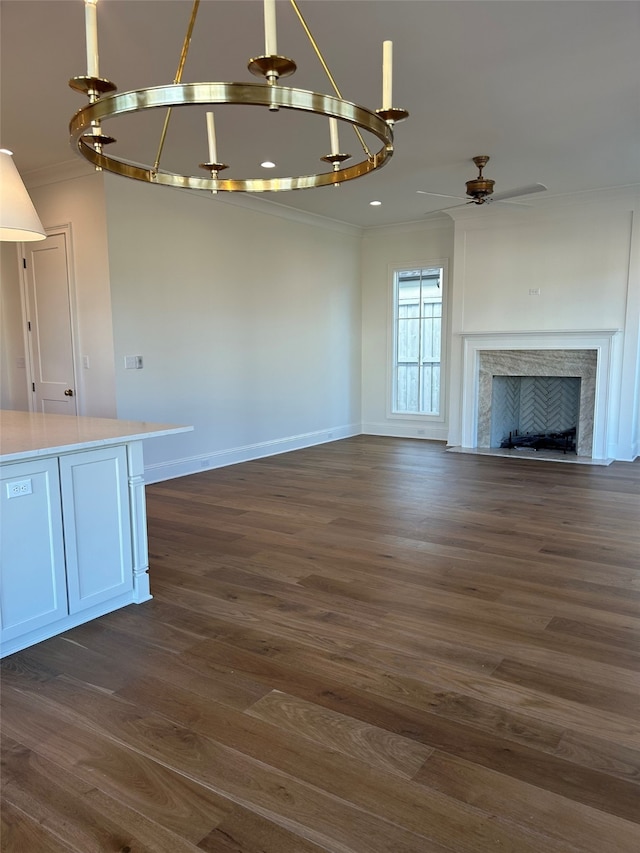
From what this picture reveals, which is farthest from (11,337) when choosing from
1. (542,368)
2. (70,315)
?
(542,368)

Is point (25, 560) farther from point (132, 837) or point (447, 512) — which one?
point (447, 512)

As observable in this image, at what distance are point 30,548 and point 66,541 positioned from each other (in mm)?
175

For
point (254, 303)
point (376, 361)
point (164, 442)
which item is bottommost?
point (164, 442)

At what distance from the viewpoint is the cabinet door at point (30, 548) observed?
8.03ft

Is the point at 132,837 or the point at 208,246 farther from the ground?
the point at 208,246

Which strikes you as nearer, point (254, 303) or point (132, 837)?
point (132, 837)

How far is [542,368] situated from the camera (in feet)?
22.7

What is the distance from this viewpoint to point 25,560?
8.27 ft

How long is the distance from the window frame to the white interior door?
4.42 metres

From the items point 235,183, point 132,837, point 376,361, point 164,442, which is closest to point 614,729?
point 132,837

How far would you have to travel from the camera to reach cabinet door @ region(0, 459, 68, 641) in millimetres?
2447

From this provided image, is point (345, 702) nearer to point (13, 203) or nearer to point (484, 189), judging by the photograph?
point (13, 203)

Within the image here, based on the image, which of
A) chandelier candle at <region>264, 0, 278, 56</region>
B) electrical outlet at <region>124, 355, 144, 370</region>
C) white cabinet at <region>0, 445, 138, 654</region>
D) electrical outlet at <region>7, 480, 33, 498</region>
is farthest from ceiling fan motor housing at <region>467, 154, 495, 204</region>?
electrical outlet at <region>7, 480, 33, 498</region>

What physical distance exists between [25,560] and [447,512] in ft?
10.1
